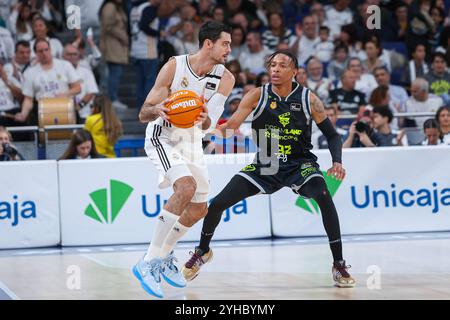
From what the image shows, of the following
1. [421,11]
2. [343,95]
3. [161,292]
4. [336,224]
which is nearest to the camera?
[161,292]

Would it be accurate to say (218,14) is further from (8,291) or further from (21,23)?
(8,291)

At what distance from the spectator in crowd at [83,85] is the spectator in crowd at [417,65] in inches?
225

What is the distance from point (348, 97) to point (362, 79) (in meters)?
0.82

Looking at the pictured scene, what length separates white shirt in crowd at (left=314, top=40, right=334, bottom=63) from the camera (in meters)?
17.0

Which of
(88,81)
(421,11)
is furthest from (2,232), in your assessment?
(421,11)

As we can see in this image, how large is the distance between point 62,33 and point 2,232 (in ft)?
20.8

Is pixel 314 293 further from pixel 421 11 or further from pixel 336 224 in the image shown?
pixel 421 11

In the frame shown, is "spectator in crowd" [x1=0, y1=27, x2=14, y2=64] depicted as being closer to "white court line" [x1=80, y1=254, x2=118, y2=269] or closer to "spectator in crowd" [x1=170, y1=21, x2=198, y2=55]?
"spectator in crowd" [x1=170, y1=21, x2=198, y2=55]

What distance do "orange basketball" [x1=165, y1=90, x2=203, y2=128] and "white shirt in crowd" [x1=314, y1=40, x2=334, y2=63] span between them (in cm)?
902

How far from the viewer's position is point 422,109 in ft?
52.1

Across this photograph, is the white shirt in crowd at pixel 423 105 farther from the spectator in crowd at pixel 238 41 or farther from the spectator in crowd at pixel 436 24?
the spectator in crowd at pixel 238 41

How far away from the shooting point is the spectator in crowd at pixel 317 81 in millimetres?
15695

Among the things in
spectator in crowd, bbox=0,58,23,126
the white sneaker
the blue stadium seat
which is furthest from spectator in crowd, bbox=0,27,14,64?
the blue stadium seat

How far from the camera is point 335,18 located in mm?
18000
